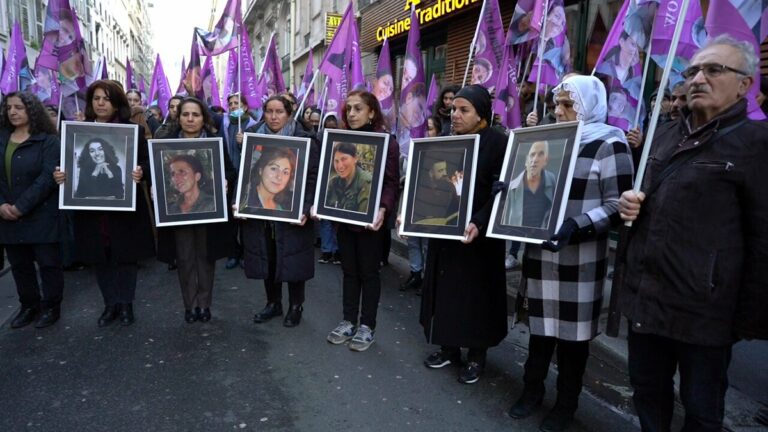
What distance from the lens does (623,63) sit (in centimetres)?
476

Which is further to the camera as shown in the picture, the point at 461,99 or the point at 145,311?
the point at 145,311

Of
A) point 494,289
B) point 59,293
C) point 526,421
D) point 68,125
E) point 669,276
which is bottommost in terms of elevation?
point 526,421

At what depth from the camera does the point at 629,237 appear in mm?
2461

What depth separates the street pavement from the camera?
10.1 feet

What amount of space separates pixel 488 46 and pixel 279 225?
11.4ft

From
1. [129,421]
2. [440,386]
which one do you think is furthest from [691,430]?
[129,421]

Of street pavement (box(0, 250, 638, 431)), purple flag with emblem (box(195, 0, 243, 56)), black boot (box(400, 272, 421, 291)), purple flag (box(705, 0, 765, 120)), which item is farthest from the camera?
purple flag with emblem (box(195, 0, 243, 56))

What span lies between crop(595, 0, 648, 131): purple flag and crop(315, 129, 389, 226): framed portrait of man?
2190 mm

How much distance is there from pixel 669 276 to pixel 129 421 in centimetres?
295

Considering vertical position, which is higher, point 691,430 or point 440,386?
point 691,430

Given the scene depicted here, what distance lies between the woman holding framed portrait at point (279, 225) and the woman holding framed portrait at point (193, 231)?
0.30m

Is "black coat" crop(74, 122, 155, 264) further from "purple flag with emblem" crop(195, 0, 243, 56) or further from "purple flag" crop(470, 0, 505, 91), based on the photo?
"purple flag" crop(470, 0, 505, 91)

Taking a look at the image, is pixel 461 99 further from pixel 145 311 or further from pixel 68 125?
pixel 145 311

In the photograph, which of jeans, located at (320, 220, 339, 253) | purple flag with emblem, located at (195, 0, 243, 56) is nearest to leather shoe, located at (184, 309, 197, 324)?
jeans, located at (320, 220, 339, 253)
